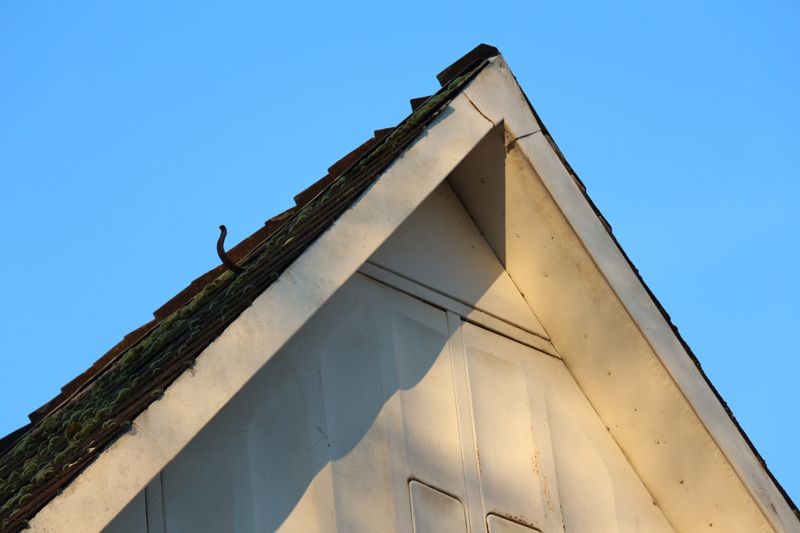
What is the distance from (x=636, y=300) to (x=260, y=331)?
1.82m

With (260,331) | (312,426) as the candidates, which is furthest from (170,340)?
(260,331)

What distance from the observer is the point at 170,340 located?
595 cm

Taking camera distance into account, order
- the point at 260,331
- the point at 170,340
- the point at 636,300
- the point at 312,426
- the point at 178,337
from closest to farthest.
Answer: the point at 260,331 < the point at 312,426 < the point at 178,337 < the point at 170,340 < the point at 636,300

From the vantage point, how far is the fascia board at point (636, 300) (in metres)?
6.33

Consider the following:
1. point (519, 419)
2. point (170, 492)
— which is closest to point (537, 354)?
point (519, 419)

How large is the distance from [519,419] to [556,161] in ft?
Result: 3.24

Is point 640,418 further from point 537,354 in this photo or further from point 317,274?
point 317,274

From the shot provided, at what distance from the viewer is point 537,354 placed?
22.0 feet

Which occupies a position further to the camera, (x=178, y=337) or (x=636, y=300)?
(x=636, y=300)

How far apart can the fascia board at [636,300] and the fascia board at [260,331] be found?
0.25 metres

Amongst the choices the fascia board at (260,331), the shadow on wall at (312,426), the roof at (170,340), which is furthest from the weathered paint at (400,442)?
the fascia board at (260,331)

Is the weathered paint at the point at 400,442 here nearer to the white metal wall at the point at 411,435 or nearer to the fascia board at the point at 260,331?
the white metal wall at the point at 411,435

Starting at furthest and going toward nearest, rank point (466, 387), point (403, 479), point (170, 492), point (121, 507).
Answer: point (466, 387), point (403, 479), point (170, 492), point (121, 507)

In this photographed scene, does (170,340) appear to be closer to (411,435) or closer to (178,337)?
(178,337)
